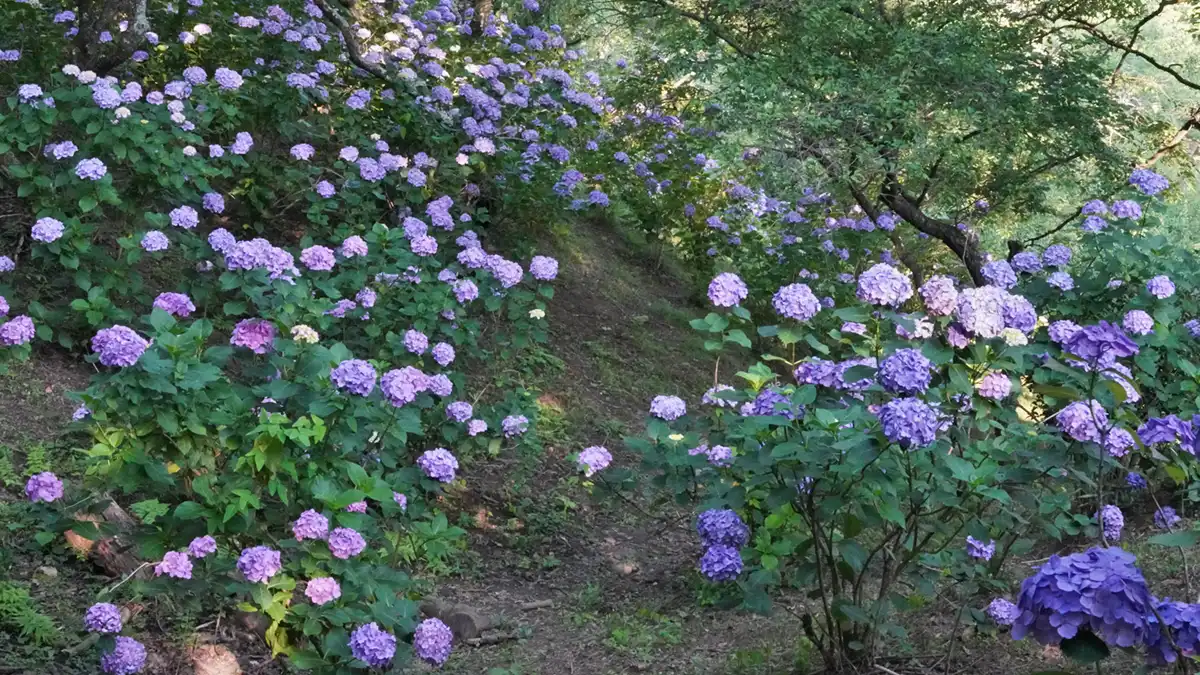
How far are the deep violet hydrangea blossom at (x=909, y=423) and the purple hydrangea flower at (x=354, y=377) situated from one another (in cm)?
138

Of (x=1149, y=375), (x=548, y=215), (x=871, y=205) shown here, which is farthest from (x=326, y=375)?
(x=871, y=205)

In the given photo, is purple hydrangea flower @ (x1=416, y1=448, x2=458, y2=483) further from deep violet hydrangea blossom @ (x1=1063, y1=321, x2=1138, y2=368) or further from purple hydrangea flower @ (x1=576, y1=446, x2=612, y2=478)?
deep violet hydrangea blossom @ (x1=1063, y1=321, x2=1138, y2=368)

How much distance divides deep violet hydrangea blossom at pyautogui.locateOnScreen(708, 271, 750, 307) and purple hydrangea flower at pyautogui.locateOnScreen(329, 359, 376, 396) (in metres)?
0.94

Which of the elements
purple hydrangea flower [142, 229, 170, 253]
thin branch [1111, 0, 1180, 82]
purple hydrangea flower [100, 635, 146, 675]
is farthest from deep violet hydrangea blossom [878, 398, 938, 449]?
thin branch [1111, 0, 1180, 82]

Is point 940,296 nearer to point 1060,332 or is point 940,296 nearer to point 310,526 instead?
point 1060,332

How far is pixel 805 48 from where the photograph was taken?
6148 mm

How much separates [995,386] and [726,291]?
78 cm

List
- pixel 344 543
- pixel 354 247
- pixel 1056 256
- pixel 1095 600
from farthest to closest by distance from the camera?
pixel 354 247, pixel 1056 256, pixel 344 543, pixel 1095 600

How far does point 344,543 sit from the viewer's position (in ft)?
8.54

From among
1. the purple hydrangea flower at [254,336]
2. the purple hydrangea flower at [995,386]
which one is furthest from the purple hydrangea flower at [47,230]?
the purple hydrangea flower at [995,386]

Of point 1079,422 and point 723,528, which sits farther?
point 723,528

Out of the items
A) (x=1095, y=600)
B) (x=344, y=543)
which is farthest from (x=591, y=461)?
(x=1095, y=600)

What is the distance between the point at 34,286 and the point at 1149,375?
4481 millimetres

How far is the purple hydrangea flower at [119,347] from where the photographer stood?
2.49 metres
